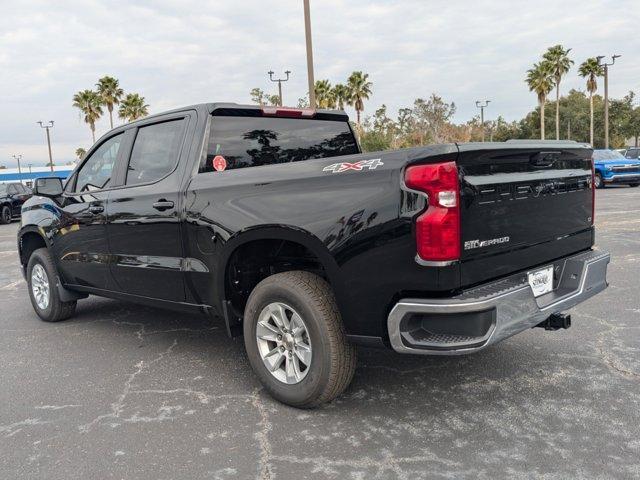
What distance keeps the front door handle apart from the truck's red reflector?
101 cm

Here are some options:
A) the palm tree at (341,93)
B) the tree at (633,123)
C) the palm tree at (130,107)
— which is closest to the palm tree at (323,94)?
the palm tree at (341,93)

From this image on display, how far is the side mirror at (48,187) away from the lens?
5129 millimetres

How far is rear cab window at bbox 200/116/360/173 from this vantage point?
3980 millimetres

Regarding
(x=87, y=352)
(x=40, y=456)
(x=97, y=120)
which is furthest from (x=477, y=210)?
(x=97, y=120)

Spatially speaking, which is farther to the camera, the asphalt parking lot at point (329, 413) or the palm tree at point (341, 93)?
the palm tree at point (341, 93)

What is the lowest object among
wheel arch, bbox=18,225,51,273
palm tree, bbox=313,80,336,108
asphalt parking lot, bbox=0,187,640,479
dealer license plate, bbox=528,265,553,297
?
asphalt parking lot, bbox=0,187,640,479

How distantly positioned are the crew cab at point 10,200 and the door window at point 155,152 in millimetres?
18281

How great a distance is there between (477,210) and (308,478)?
5.08ft

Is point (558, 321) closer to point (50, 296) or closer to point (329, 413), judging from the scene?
point (329, 413)

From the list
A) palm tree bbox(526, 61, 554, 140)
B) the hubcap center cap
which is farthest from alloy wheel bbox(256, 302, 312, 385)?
palm tree bbox(526, 61, 554, 140)

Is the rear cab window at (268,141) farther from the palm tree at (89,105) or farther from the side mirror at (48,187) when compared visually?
the palm tree at (89,105)

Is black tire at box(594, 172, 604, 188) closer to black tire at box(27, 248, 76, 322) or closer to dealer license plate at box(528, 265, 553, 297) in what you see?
dealer license plate at box(528, 265, 553, 297)

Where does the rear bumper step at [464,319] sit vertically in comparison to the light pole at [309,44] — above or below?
below

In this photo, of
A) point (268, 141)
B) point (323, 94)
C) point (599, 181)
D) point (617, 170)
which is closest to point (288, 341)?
point (268, 141)
